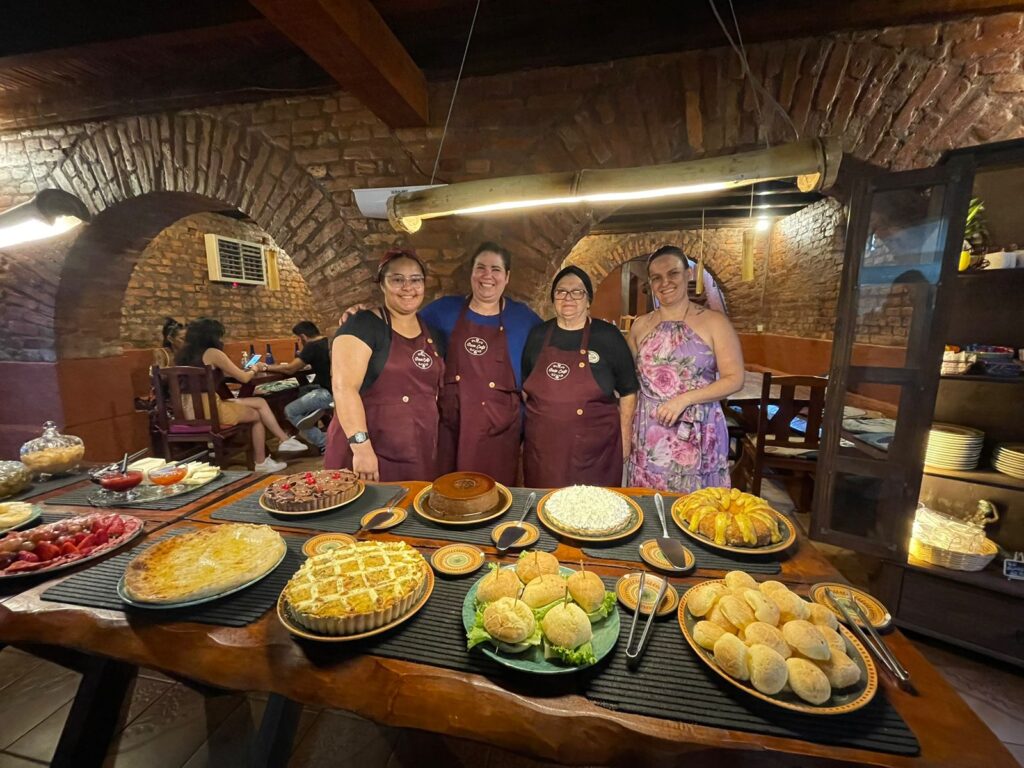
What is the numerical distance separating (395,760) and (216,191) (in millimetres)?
4258

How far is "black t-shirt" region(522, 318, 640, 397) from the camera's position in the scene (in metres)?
2.54

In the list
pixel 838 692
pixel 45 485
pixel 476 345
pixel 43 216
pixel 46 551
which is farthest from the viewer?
pixel 476 345

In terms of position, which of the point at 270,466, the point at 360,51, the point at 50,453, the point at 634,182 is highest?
the point at 360,51

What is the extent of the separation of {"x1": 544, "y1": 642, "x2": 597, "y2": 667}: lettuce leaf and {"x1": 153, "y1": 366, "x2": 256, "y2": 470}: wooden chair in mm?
4597

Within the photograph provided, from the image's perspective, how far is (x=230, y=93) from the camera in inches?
130

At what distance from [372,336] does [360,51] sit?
1602mm

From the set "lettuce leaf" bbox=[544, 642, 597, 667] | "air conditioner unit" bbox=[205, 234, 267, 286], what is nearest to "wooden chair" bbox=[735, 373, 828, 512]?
"lettuce leaf" bbox=[544, 642, 597, 667]

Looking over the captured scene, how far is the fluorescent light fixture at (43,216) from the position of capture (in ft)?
6.31

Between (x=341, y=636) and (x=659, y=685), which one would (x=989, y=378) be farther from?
(x=341, y=636)

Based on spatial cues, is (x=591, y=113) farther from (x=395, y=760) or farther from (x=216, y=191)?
(x=395, y=760)

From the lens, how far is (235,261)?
313 inches

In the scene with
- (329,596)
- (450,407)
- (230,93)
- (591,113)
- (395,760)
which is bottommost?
(395,760)

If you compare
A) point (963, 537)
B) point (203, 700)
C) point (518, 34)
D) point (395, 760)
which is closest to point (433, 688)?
point (395, 760)

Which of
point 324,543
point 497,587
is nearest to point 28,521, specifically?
point 324,543
